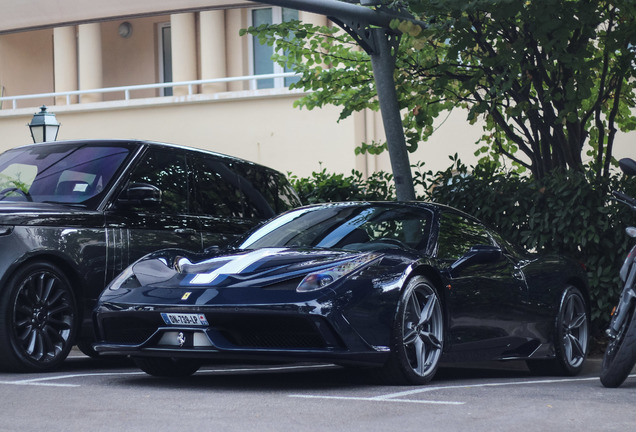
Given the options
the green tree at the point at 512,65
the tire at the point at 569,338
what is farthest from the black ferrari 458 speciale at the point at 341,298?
the green tree at the point at 512,65

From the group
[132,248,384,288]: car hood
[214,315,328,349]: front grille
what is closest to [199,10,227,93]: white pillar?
[132,248,384,288]: car hood

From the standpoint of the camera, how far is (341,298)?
6645 mm

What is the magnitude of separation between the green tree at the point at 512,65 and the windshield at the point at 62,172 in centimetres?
352

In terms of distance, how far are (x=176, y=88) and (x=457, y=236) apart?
19.4 metres

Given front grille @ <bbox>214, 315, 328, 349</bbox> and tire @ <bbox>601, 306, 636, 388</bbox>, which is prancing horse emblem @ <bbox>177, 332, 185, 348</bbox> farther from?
tire @ <bbox>601, 306, 636, 388</bbox>

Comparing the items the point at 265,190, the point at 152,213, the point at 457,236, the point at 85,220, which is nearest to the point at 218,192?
the point at 265,190

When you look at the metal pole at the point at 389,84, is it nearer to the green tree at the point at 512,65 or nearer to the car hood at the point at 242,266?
the green tree at the point at 512,65

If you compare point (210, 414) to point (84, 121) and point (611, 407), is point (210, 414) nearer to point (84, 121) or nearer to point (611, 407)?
point (611, 407)

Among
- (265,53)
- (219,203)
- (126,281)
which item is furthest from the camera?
(265,53)

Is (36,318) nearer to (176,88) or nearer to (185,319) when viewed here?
(185,319)

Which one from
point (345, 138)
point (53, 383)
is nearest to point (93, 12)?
point (345, 138)

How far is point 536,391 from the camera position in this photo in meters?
6.94

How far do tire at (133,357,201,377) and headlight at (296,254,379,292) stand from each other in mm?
1368

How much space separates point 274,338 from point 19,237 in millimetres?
2296
